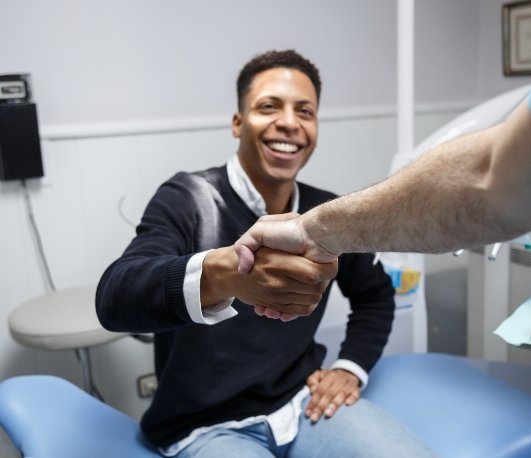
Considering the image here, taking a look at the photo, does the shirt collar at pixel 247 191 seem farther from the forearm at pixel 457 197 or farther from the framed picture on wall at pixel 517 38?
the framed picture on wall at pixel 517 38

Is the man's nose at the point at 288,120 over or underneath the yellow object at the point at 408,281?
over

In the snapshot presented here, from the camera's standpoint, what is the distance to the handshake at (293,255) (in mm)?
911

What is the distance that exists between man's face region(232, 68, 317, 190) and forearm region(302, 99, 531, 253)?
→ 61 cm

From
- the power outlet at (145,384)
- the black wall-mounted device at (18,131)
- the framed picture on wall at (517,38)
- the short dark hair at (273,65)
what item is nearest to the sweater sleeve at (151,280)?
the short dark hair at (273,65)

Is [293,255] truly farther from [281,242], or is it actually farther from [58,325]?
[58,325]

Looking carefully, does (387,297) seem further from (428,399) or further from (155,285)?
(155,285)

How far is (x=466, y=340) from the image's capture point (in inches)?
82.2

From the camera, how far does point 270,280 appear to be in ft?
3.04

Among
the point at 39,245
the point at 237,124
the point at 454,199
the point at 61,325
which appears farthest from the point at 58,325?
the point at 454,199

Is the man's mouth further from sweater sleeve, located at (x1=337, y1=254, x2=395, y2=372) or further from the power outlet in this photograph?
the power outlet

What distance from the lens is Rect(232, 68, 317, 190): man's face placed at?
1.37 meters

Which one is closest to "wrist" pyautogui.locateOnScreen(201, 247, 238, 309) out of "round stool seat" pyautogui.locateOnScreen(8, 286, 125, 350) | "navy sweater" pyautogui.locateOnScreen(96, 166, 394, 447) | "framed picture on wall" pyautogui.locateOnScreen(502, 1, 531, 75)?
"navy sweater" pyautogui.locateOnScreen(96, 166, 394, 447)

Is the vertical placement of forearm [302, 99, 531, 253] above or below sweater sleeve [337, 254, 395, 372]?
above

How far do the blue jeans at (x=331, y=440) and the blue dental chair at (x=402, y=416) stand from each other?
8 centimetres
